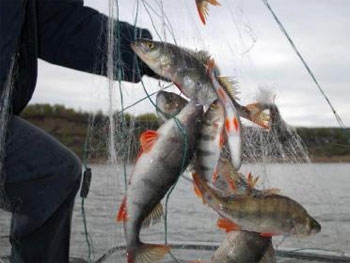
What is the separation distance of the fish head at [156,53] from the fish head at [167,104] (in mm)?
121

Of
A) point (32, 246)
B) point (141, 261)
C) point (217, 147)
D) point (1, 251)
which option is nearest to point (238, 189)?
point (217, 147)

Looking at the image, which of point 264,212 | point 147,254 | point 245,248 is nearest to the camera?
point 147,254

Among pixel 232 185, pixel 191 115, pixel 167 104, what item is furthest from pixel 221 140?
pixel 232 185

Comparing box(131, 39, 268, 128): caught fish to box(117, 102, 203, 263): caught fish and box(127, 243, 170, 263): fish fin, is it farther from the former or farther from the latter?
box(127, 243, 170, 263): fish fin

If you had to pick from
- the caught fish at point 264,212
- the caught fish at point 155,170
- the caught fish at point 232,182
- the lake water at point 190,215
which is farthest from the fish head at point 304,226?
the lake water at point 190,215

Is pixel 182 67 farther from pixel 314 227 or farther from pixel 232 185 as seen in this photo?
pixel 314 227

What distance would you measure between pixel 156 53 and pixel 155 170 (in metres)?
0.66

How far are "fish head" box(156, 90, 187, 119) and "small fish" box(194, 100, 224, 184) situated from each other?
0.20 metres

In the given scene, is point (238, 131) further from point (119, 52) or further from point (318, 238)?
point (318, 238)

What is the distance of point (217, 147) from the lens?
319 cm

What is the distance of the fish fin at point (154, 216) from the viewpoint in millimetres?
3316

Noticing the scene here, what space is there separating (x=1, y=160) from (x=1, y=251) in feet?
7.80

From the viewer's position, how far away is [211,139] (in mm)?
3189

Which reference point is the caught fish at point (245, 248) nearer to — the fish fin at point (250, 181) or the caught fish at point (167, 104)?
the fish fin at point (250, 181)
